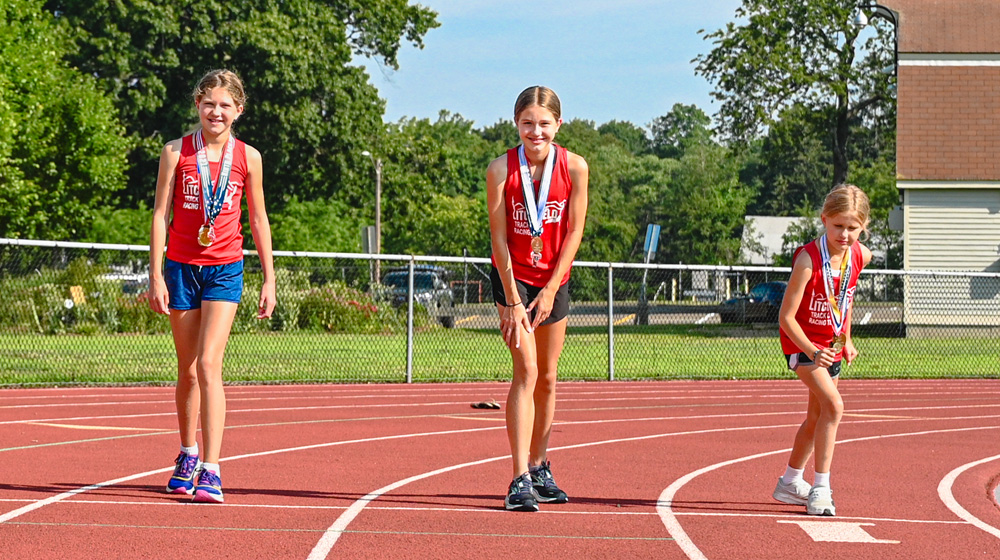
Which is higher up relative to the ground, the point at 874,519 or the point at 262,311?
the point at 262,311

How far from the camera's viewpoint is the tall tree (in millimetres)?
41062

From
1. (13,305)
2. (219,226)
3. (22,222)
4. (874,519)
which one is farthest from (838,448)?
(22,222)

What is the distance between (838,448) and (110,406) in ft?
22.0

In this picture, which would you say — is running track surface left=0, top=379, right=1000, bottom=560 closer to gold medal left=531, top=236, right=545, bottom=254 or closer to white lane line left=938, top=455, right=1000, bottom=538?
white lane line left=938, top=455, right=1000, bottom=538

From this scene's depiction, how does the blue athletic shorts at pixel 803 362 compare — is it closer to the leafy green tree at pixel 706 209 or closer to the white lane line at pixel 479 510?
the white lane line at pixel 479 510

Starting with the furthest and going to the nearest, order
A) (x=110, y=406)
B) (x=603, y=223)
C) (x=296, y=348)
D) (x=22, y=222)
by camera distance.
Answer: (x=603, y=223) < (x=22, y=222) < (x=296, y=348) < (x=110, y=406)

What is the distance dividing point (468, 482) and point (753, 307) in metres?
14.1

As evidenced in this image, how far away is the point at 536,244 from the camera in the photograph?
6.34 m

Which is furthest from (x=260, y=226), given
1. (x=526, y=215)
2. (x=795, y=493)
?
(x=795, y=493)

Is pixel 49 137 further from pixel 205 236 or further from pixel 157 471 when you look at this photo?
pixel 205 236

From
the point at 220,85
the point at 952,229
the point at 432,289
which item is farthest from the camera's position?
the point at 952,229

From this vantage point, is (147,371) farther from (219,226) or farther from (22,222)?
(22,222)

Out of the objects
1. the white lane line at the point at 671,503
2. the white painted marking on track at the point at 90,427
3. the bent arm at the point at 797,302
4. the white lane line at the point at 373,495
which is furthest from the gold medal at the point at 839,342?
the white painted marking on track at the point at 90,427

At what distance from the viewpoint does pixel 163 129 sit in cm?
4109
